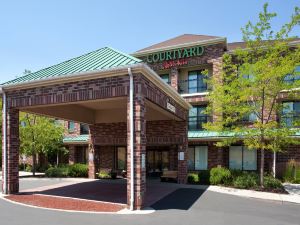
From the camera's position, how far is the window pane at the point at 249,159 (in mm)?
23312

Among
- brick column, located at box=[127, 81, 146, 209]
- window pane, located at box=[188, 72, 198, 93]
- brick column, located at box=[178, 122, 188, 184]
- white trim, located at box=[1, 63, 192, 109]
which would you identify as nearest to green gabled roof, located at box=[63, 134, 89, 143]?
window pane, located at box=[188, 72, 198, 93]

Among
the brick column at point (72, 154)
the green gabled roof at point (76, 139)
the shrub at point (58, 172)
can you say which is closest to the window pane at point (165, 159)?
the green gabled roof at point (76, 139)

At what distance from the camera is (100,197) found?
1312 cm

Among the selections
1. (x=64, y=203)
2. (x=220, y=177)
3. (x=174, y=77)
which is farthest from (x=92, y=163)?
(x=174, y=77)

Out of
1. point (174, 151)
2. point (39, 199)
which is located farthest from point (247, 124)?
point (39, 199)

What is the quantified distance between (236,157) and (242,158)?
0.49 metres

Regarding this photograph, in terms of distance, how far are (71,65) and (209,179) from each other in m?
10.8

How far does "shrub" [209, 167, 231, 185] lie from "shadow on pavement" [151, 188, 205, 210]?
2.38m

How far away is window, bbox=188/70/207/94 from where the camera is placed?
25.8 metres

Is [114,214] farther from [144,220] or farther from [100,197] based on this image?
[100,197]

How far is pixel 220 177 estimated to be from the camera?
1759 cm

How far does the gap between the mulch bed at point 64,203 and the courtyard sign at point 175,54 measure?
17.0 m

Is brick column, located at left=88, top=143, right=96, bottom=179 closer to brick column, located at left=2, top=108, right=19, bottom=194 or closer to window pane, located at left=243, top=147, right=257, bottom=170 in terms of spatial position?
brick column, located at left=2, top=108, right=19, bottom=194

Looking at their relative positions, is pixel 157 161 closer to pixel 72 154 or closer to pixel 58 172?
pixel 58 172
